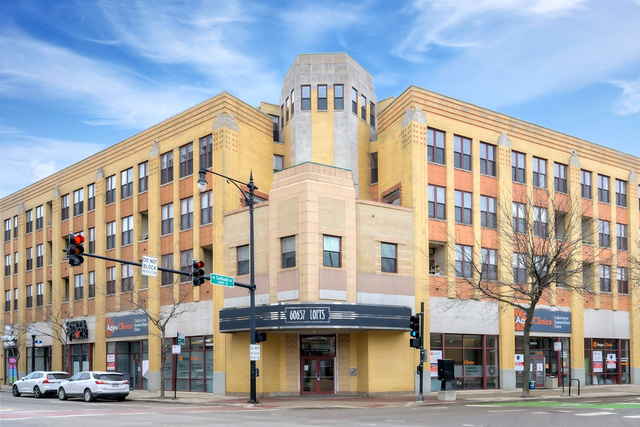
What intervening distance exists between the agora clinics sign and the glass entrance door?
12.8m

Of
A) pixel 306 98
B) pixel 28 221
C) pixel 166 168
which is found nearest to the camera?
pixel 306 98

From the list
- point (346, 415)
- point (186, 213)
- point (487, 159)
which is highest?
point (487, 159)

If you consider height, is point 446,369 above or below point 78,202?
below

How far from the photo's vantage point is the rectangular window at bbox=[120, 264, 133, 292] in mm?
47688

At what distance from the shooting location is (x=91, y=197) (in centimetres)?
5303

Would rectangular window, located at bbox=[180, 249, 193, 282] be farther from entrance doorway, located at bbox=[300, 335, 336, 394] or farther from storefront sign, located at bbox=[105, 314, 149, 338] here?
entrance doorway, located at bbox=[300, 335, 336, 394]

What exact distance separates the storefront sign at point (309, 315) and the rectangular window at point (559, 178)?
813 inches

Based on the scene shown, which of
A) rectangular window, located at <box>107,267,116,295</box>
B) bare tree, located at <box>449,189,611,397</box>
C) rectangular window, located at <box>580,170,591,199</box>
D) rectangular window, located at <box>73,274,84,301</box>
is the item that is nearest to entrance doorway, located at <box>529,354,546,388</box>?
bare tree, located at <box>449,189,611,397</box>

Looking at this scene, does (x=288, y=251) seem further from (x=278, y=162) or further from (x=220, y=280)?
(x=278, y=162)

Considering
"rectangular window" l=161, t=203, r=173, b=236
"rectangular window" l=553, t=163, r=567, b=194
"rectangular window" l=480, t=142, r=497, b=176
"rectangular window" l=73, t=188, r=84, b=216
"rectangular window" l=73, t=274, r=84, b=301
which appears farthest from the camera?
"rectangular window" l=73, t=188, r=84, b=216

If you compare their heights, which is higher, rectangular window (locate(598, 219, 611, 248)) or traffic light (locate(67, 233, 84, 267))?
rectangular window (locate(598, 219, 611, 248))

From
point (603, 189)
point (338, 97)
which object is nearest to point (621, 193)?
point (603, 189)

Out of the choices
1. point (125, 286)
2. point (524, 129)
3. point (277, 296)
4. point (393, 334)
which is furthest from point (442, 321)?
point (125, 286)

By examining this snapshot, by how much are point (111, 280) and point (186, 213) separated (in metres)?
9.65
